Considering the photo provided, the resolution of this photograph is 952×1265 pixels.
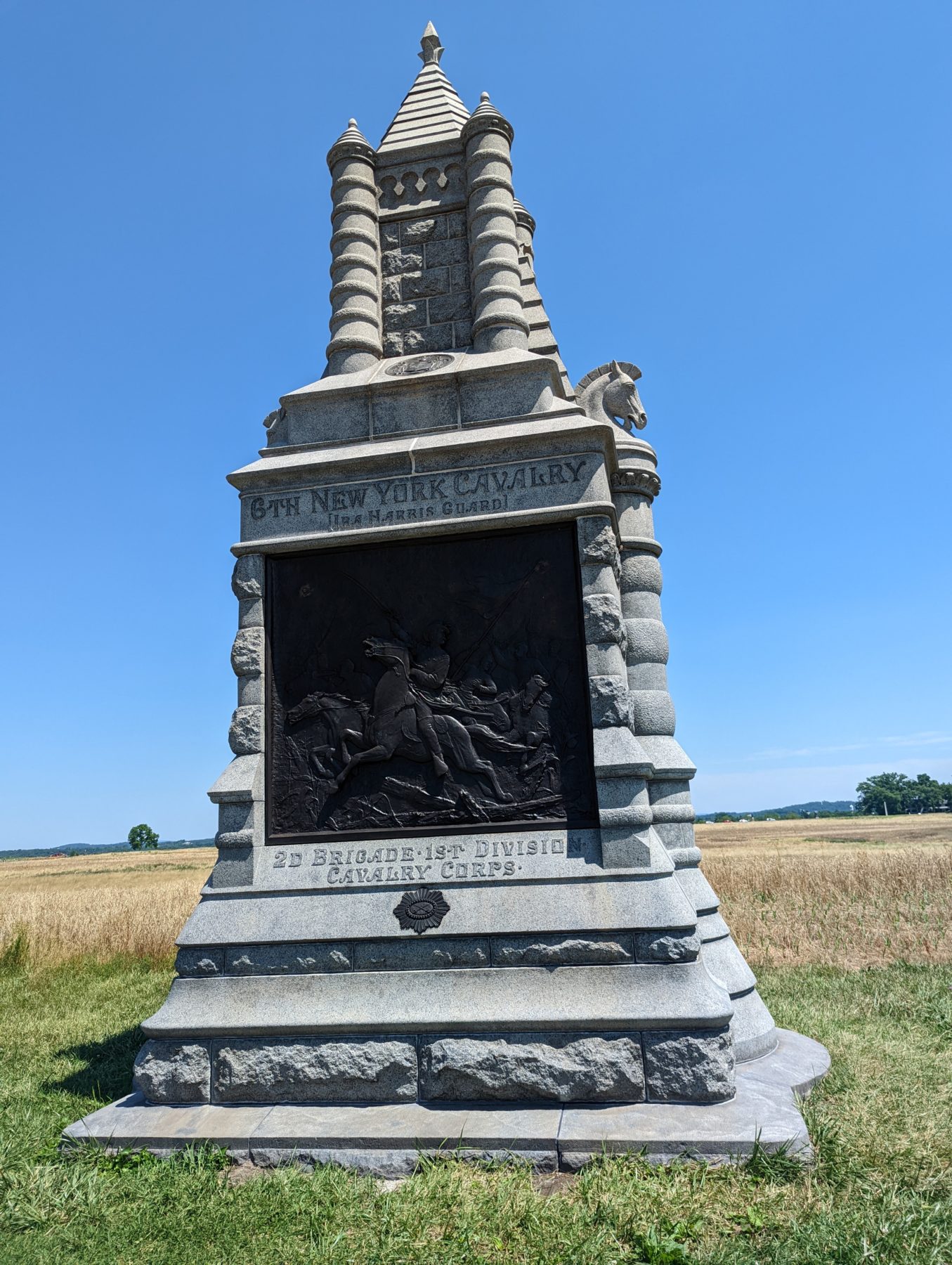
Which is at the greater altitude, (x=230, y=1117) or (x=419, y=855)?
(x=419, y=855)

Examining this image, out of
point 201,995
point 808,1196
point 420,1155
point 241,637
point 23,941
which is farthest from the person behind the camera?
point 23,941

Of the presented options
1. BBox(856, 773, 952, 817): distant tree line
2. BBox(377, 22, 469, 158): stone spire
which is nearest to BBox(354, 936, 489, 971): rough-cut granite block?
BBox(377, 22, 469, 158): stone spire

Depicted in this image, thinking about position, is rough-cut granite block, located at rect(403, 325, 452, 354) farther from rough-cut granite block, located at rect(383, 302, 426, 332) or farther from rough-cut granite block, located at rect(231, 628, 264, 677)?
rough-cut granite block, located at rect(231, 628, 264, 677)

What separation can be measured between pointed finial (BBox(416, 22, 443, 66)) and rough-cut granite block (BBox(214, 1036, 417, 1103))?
454 inches

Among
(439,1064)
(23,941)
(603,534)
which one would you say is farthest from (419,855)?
(23,941)

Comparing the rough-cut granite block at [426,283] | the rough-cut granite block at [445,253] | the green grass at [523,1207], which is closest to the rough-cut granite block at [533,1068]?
the green grass at [523,1207]

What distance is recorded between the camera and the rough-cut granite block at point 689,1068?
223 inches

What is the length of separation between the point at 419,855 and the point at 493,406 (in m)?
3.84

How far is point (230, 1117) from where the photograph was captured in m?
5.98

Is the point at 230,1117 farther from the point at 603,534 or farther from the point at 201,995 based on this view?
the point at 603,534

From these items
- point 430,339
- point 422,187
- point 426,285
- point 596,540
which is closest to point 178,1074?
point 596,540

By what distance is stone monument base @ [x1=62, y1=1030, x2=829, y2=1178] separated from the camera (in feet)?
17.1

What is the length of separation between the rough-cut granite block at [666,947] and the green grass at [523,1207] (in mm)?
1210

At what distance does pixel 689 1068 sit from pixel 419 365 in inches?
241
